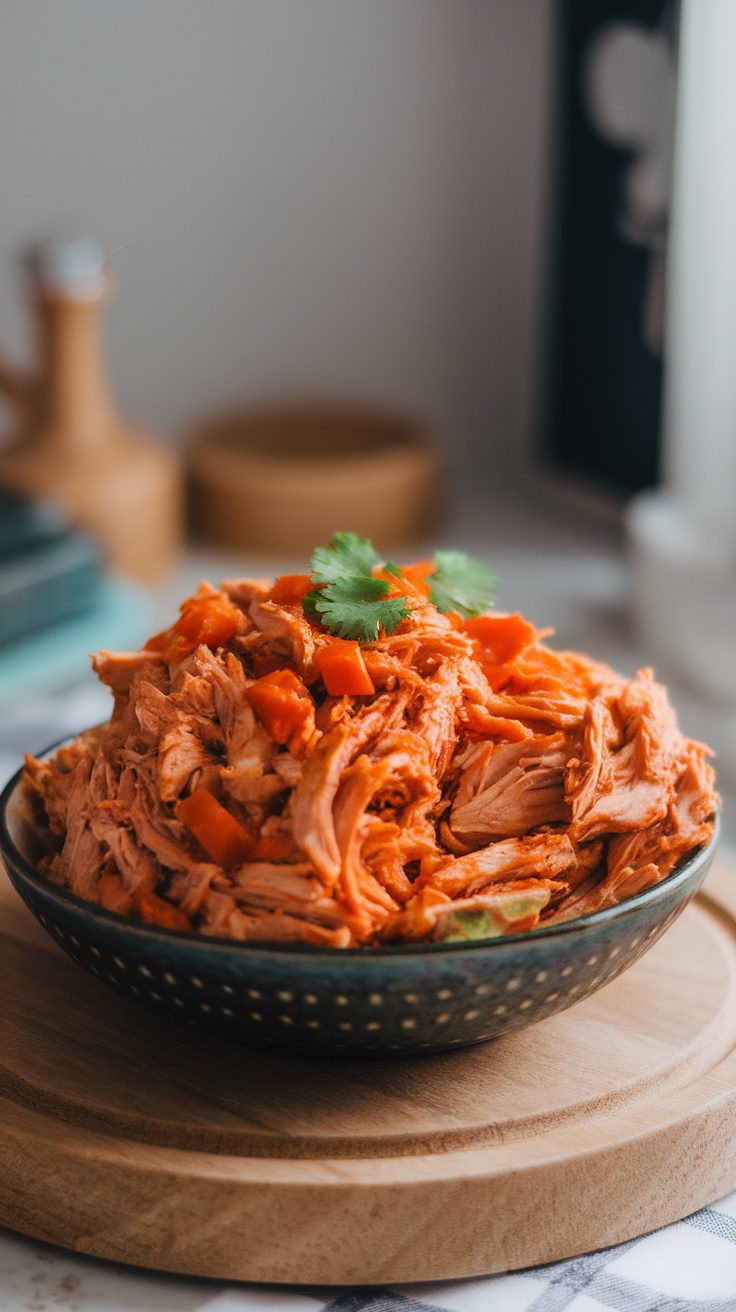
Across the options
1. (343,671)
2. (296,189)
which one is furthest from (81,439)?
(343,671)

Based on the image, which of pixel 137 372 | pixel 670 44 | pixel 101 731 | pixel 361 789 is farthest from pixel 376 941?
pixel 137 372

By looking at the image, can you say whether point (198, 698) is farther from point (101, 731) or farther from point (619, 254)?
point (619, 254)

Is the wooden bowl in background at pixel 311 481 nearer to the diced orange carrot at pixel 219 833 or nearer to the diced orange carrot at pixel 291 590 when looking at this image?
the diced orange carrot at pixel 291 590

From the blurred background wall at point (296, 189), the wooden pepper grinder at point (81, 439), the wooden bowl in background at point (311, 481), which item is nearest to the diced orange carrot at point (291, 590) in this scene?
the wooden pepper grinder at point (81, 439)

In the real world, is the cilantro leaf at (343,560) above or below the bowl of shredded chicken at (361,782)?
above

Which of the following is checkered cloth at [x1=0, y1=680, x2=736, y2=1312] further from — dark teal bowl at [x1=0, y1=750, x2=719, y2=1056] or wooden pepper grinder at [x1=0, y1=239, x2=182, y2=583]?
wooden pepper grinder at [x1=0, y1=239, x2=182, y2=583]

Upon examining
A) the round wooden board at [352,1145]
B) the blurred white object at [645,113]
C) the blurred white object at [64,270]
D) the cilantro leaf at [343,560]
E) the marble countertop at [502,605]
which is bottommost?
the marble countertop at [502,605]

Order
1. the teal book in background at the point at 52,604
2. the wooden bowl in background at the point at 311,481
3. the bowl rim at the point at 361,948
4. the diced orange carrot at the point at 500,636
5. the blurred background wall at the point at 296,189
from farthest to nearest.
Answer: the blurred background wall at the point at 296,189 → the wooden bowl in background at the point at 311,481 → the teal book in background at the point at 52,604 → the diced orange carrot at the point at 500,636 → the bowl rim at the point at 361,948

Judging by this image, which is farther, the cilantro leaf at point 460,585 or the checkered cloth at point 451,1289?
the cilantro leaf at point 460,585

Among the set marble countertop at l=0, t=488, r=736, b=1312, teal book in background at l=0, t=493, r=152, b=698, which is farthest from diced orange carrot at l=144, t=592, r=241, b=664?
teal book in background at l=0, t=493, r=152, b=698
